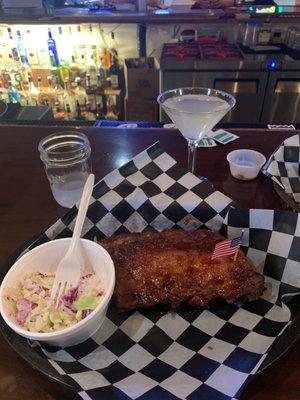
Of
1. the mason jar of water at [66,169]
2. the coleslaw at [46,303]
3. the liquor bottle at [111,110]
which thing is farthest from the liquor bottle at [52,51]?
the coleslaw at [46,303]

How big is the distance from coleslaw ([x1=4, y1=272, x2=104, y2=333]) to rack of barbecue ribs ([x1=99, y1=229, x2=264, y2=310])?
0.10m

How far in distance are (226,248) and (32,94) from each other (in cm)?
395

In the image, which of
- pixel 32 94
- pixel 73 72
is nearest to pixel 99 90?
pixel 73 72

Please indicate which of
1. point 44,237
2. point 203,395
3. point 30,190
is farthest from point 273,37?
point 203,395

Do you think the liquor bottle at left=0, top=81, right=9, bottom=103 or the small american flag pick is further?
the liquor bottle at left=0, top=81, right=9, bottom=103

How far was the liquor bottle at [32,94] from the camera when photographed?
171 inches

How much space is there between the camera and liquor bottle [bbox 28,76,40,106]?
4.34 meters

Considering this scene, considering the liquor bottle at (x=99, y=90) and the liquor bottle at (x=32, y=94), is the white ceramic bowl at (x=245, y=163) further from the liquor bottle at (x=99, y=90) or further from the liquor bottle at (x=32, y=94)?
the liquor bottle at (x=32, y=94)

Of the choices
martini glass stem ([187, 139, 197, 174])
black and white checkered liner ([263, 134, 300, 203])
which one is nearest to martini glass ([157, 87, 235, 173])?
martini glass stem ([187, 139, 197, 174])

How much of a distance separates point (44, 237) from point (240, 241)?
67 centimetres

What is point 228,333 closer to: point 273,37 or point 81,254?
point 81,254

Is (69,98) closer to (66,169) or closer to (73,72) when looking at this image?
(73,72)

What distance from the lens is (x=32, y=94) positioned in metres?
4.36

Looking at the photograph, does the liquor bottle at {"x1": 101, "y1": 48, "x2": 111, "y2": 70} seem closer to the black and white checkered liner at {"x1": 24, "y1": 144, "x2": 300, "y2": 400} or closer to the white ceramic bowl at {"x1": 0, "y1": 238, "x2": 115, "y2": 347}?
the black and white checkered liner at {"x1": 24, "y1": 144, "x2": 300, "y2": 400}
